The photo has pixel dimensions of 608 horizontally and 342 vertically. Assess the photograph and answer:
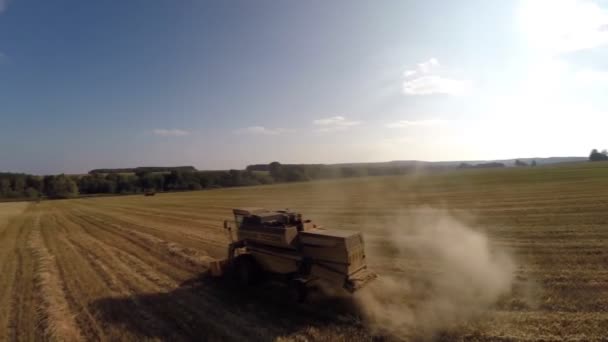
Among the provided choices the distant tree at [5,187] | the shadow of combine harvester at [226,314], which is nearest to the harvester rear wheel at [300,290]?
the shadow of combine harvester at [226,314]

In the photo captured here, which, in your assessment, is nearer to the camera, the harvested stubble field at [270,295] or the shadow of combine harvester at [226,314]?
the harvested stubble field at [270,295]

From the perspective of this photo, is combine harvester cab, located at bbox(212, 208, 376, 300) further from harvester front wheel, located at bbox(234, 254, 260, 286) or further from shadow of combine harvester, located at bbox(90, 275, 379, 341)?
shadow of combine harvester, located at bbox(90, 275, 379, 341)

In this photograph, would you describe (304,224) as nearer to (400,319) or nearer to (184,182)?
(400,319)

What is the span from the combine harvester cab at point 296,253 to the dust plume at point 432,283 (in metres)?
0.91

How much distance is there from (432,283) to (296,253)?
3779 millimetres

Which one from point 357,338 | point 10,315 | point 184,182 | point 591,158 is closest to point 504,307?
point 357,338

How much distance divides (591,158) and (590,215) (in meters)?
165

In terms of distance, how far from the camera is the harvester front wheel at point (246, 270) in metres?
8.22

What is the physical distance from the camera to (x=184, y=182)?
267 feet

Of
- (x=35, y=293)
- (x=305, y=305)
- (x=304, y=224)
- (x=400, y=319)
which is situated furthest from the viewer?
(x=35, y=293)

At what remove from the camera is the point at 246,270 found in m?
8.23

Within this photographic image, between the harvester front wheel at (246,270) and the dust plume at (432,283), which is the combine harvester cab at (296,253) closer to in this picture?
the harvester front wheel at (246,270)

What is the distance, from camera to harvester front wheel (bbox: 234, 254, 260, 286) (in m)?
8.22

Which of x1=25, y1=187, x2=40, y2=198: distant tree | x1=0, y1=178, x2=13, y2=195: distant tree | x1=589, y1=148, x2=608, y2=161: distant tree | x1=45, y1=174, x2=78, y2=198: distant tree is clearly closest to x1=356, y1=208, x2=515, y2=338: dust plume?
x1=45, y1=174, x2=78, y2=198: distant tree
